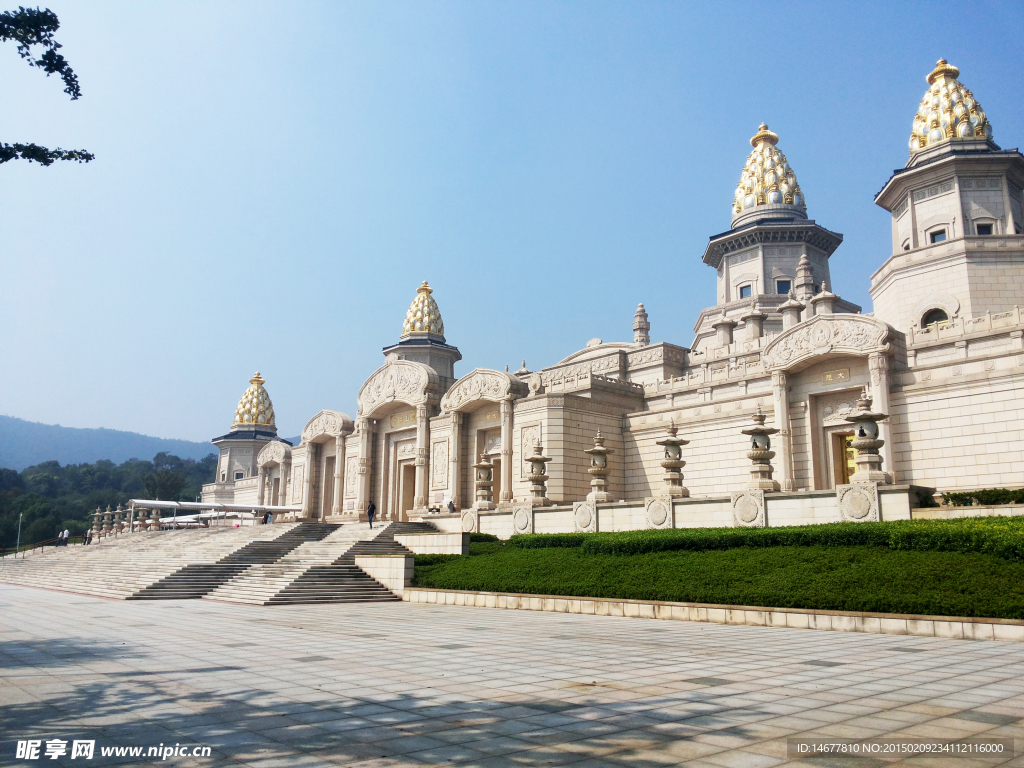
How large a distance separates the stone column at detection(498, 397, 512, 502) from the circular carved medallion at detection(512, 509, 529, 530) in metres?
4.75

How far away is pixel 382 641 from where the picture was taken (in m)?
10.1

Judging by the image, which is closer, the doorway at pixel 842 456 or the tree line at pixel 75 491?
the doorway at pixel 842 456

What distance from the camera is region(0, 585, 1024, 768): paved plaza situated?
4.77m

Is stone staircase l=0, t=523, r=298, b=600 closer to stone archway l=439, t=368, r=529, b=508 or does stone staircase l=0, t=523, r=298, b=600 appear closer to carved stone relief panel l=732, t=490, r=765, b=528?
stone archway l=439, t=368, r=529, b=508

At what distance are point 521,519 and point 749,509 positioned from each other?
26.5 feet

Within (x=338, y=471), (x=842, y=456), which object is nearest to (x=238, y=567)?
(x=338, y=471)

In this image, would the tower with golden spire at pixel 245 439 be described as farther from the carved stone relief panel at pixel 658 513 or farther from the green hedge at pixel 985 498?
the green hedge at pixel 985 498

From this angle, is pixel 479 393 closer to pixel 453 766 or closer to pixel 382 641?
pixel 382 641

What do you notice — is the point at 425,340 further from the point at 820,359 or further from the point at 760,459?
the point at 760,459

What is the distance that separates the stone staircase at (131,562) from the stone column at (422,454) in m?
5.64

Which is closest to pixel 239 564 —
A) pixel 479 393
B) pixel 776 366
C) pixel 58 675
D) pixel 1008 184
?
pixel 479 393

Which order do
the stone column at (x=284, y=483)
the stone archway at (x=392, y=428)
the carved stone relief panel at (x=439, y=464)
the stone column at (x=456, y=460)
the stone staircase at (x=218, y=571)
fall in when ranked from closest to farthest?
the stone staircase at (x=218, y=571)
the stone column at (x=456, y=460)
the carved stone relief panel at (x=439, y=464)
the stone archway at (x=392, y=428)
the stone column at (x=284, y=483)

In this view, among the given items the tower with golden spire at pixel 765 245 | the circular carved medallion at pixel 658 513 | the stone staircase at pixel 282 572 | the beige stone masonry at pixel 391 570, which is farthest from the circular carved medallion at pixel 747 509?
the tower with golden spire at pixel 765 245

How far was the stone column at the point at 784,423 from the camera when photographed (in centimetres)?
2348
